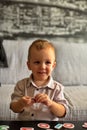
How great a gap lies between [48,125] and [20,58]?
1.50 meters

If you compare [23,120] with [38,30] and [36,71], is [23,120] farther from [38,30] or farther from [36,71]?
[38,30]

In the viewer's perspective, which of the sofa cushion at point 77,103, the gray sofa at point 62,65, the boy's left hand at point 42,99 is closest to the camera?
the boy's left hand at point 42,99

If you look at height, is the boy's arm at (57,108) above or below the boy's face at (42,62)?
below

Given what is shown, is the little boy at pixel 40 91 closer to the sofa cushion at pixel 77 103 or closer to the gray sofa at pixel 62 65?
the sofa cushion at pixel 77 103

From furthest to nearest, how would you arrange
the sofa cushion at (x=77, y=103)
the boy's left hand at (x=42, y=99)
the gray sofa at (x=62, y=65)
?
the gray sofa at (x=62, y=65)
the sofa cushion at (x=77, y=103)
the boy's left hand at (x=42, y=99)

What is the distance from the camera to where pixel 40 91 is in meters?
1.37

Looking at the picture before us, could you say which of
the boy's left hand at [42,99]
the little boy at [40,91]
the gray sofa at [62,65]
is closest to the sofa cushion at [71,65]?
the gray sofa at [62,65]

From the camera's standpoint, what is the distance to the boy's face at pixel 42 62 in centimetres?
128

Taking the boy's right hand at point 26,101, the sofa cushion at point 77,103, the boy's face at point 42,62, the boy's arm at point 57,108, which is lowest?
the sofa cushion at point 77,103

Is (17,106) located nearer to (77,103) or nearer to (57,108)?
(57,108)

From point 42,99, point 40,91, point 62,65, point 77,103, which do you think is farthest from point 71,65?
point 42,99

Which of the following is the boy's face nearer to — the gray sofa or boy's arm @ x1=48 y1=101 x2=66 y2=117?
boy's arm @ x1=48 y1=101 x2=66 y2=117

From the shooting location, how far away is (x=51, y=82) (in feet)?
4.50

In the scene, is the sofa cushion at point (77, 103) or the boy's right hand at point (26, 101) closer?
the boy's right hand at point (26, 101)
